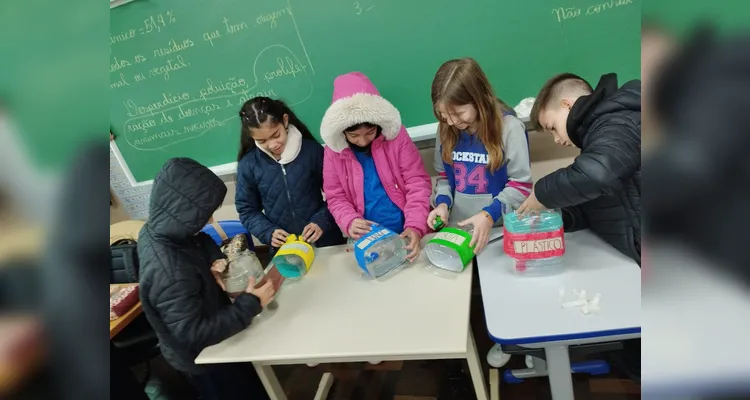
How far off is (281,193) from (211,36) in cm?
86

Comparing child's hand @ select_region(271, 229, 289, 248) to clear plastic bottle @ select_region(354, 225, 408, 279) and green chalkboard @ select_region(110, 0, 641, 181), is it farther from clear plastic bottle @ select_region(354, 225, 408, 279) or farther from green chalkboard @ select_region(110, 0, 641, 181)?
green chalkboard @ select_region(110, 0, 641, 181)

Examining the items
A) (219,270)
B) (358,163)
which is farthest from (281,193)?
(219,270)

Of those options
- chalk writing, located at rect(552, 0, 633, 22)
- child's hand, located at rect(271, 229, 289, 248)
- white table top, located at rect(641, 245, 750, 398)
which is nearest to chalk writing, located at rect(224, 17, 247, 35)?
child's hand, located at rect(271, 229, 289, 248)

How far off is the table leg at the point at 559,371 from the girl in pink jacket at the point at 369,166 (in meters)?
0.56

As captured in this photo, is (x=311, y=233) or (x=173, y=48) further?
(x=173, y=48)

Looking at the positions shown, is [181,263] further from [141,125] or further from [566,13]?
[566,13]

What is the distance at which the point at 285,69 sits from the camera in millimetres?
2045

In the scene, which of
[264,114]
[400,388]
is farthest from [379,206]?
[400,388]

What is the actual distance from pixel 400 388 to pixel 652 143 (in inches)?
77.5

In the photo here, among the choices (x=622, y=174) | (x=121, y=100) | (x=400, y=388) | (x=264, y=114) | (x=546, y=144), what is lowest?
(x=400, y=388)

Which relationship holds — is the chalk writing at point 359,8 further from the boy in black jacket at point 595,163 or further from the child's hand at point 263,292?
the child's hand at point 263,292

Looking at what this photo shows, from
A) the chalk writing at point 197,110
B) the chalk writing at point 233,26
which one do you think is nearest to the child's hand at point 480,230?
the chalk writing at point 233,26

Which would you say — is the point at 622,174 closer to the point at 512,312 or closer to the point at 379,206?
the point at 512,312

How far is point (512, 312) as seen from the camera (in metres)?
1.08
